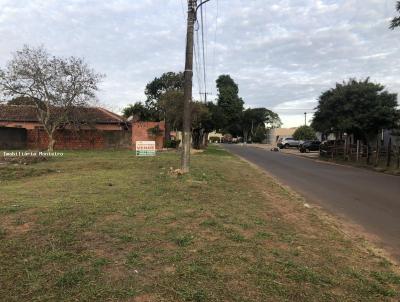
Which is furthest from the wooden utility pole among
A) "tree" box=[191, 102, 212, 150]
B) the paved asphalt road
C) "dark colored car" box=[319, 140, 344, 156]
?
"dark colored car" box=[319, 140, 344, 156]

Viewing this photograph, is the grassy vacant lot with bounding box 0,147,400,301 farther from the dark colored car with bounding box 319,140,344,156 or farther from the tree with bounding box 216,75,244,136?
the tree with bounding box 216,75,244,136

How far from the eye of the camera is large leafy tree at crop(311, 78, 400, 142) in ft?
107

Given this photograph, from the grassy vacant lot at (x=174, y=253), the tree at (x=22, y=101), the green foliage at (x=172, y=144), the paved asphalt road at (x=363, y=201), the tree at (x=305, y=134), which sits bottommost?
the paved asphalt road at (x=363, y=201)

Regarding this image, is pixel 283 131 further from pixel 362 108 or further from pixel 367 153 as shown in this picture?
pixel 367 153

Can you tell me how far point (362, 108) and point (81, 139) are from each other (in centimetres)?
2333

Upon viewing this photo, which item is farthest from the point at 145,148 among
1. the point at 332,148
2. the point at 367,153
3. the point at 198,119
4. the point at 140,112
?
the point at 140,112

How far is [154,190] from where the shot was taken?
11.5 meters

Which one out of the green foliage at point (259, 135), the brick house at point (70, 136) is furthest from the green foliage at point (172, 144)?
the green foliage at point (259, 135)

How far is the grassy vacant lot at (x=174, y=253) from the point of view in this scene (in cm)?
468

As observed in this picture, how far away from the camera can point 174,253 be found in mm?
5863

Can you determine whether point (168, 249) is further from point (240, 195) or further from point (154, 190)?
point (240, 195)

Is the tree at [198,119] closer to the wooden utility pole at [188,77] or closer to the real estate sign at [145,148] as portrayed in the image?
the real estate sign at [145,148]

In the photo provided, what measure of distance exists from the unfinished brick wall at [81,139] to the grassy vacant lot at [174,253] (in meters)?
29.3

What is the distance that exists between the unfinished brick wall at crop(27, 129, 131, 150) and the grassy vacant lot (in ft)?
96.1
